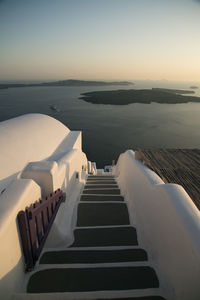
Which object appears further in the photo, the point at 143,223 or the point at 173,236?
the point at 143,223

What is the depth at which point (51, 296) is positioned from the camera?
2771 mm

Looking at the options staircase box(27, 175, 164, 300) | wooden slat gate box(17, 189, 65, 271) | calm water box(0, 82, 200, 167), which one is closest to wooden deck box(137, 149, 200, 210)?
staircase box(27, 175, 164, 300)

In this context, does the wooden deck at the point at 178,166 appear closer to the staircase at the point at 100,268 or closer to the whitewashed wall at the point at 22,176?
the staircase at the point at 100,268

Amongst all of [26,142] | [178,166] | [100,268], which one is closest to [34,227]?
[100,268]

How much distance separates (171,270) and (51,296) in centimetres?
201

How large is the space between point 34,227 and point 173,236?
2.52 meters

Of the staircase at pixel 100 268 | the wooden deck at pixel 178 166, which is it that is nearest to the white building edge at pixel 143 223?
the staircase at pixel 100 268

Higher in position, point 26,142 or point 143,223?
point 26,142

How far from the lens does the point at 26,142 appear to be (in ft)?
24.2

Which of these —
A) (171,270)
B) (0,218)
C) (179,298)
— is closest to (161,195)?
(171,270)

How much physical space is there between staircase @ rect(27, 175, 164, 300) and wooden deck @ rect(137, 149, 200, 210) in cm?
Result: 174

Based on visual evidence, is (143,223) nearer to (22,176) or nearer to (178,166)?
(178,166)

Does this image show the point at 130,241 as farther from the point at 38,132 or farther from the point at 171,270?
the point at 38,132

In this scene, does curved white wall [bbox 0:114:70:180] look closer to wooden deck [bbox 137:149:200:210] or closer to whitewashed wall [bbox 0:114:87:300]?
whitewashed wall [bbox 0:114:87:300]
